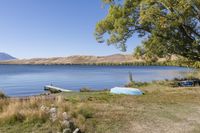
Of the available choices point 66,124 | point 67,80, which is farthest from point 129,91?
point 67,80

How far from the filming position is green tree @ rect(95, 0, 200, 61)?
58.2 feet

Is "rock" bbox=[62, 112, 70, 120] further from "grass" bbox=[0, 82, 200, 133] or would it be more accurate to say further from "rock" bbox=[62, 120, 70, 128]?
"rock" bbox=[62, 120, 70, 128]

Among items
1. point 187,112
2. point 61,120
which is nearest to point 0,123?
point 61,120

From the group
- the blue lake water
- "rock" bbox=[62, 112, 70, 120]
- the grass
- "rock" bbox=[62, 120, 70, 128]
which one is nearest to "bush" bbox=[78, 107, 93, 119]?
the grass

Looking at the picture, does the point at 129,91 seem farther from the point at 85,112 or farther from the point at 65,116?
the point at 65,116

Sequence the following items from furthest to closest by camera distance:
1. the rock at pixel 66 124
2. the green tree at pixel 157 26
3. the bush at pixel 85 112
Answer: the green tree at pixel 157 26 → the bush at pixel 85 112 → the rock at pixel 66 124

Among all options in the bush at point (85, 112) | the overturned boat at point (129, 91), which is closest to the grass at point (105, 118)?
the bush at point (85, 112)

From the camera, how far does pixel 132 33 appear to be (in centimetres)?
2023

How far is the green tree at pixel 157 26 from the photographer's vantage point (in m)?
17.7

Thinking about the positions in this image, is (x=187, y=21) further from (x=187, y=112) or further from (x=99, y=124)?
(x=99, y=124)

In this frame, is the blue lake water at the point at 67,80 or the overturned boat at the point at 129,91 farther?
the blue lake water at the point at 67,80

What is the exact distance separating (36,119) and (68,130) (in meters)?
1.55

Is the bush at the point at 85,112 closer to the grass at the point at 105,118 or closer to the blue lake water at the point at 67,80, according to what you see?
the grass at the point at 105,118

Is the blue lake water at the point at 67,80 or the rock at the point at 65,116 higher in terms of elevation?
the rock at the point at 65,116
